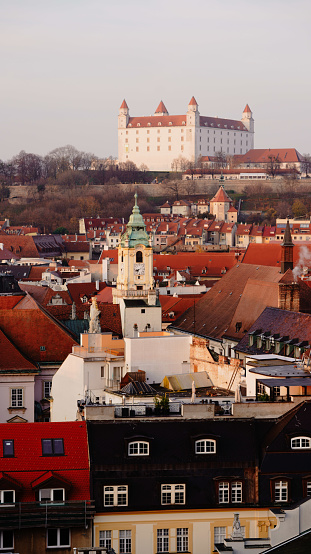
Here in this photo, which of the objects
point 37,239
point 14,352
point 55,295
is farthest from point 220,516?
point 37,239

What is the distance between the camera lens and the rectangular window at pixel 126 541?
746 inches

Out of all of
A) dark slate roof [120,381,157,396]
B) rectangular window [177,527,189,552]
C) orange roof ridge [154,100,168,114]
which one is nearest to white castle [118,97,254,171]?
orange roof ridge [154,100,168,114]

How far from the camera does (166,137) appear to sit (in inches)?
6969

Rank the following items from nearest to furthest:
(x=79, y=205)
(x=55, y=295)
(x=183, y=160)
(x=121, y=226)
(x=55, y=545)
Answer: (x=55, y=545) → (x=55, y=295) → (x=121, y=226) → (x=79, y=205) → (x=183, y=160)

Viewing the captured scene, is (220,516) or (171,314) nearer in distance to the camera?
(220,516)

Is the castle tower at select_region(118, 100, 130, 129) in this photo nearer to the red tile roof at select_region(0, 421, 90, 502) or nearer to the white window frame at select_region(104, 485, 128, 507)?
the red tile roof at select_region(0, 421, 90, 502)

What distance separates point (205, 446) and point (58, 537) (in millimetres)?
2978

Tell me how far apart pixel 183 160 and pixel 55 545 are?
155 m

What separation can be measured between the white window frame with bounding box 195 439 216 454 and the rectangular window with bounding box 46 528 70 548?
2.69 m

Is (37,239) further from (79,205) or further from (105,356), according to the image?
(105,356)

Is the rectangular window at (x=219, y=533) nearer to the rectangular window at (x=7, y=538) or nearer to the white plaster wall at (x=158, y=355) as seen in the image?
the rectangular window at (x=7, y=538)

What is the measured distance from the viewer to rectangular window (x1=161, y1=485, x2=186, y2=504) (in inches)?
763

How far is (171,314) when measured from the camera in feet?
169

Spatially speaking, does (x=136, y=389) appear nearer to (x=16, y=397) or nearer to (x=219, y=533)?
(x=16, y=397)
